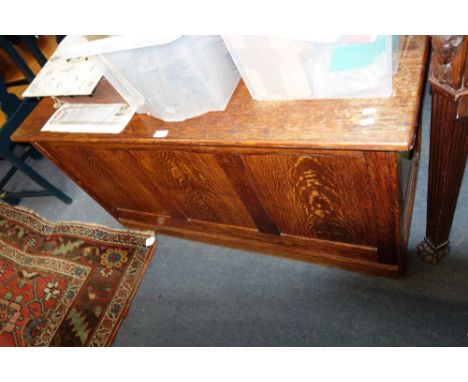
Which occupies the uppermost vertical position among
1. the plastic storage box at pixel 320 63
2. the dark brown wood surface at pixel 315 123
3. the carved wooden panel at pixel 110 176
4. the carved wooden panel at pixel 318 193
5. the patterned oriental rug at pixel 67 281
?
the plastic storage box at pixel 320 63

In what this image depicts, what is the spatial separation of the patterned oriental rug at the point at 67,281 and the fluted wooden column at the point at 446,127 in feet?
4.21

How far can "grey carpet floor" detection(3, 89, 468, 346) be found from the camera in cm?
119

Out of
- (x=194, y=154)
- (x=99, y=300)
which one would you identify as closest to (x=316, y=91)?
(x=194, y=154)

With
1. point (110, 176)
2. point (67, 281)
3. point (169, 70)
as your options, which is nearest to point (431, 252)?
point (169, 70)

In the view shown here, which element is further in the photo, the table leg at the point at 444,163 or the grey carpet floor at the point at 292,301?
the grey carpet floor at the point at 292,301

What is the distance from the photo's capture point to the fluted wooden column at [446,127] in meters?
0.62

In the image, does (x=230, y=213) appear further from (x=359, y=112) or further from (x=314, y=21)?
(x=314, y=21)

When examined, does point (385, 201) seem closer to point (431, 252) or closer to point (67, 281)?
point (431, 252)

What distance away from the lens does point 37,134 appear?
1245 mm

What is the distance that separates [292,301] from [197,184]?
2.11 ft

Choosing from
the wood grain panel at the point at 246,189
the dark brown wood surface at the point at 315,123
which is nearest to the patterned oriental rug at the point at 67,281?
the wood grain panel at the point at 246,189

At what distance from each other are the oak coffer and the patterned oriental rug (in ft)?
1.14

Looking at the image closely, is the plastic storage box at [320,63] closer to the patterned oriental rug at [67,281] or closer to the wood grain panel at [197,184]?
the wood grain panel at [197,184]

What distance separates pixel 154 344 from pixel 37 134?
3.22 feet
